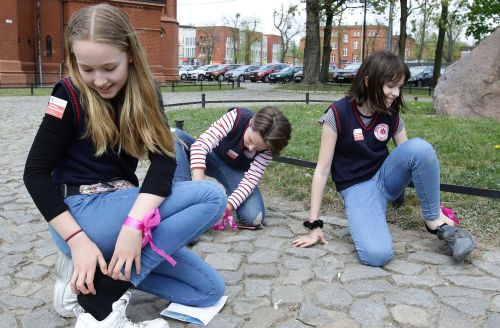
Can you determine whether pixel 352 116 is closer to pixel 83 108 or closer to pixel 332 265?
pixel 332 265

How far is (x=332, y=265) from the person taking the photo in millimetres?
3289

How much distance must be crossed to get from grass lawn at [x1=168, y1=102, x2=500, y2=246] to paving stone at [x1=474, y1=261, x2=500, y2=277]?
420 mm

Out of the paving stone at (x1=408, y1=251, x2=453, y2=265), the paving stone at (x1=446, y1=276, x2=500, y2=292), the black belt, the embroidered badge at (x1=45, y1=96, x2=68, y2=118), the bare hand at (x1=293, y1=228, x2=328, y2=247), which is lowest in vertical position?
the paving stone at (x1=446, y1=276, x2=500, y2=292)

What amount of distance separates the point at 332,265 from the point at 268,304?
2.22ft

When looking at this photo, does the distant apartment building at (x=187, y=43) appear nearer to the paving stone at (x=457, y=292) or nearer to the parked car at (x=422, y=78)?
the parked car at (x=422, y=78)

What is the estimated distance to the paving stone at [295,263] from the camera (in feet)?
10.7

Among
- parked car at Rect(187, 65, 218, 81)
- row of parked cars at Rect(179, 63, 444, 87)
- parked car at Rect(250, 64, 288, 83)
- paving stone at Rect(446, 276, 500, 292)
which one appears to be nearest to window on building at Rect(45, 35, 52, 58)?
row of parked cars at Rect(179, 63, 444, 87)

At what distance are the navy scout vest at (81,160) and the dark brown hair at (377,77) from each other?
174cm

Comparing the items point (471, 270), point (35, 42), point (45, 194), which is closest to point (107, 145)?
point (45, 194)

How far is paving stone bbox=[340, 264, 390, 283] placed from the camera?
3.11 meters

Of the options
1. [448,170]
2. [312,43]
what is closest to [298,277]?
[448,170]

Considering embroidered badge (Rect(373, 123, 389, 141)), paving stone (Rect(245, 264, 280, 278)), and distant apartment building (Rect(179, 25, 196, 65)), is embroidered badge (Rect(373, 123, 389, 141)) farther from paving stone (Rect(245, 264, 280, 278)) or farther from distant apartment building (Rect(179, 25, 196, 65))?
distant apartment building (Rect(179, 25, 196, 65))

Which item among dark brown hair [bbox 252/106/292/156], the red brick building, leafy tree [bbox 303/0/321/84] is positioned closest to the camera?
dark brown hair [bbox 252/106/292/156]

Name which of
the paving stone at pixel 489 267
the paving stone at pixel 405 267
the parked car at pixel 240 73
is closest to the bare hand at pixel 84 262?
the paving stone at pixel 405 267
